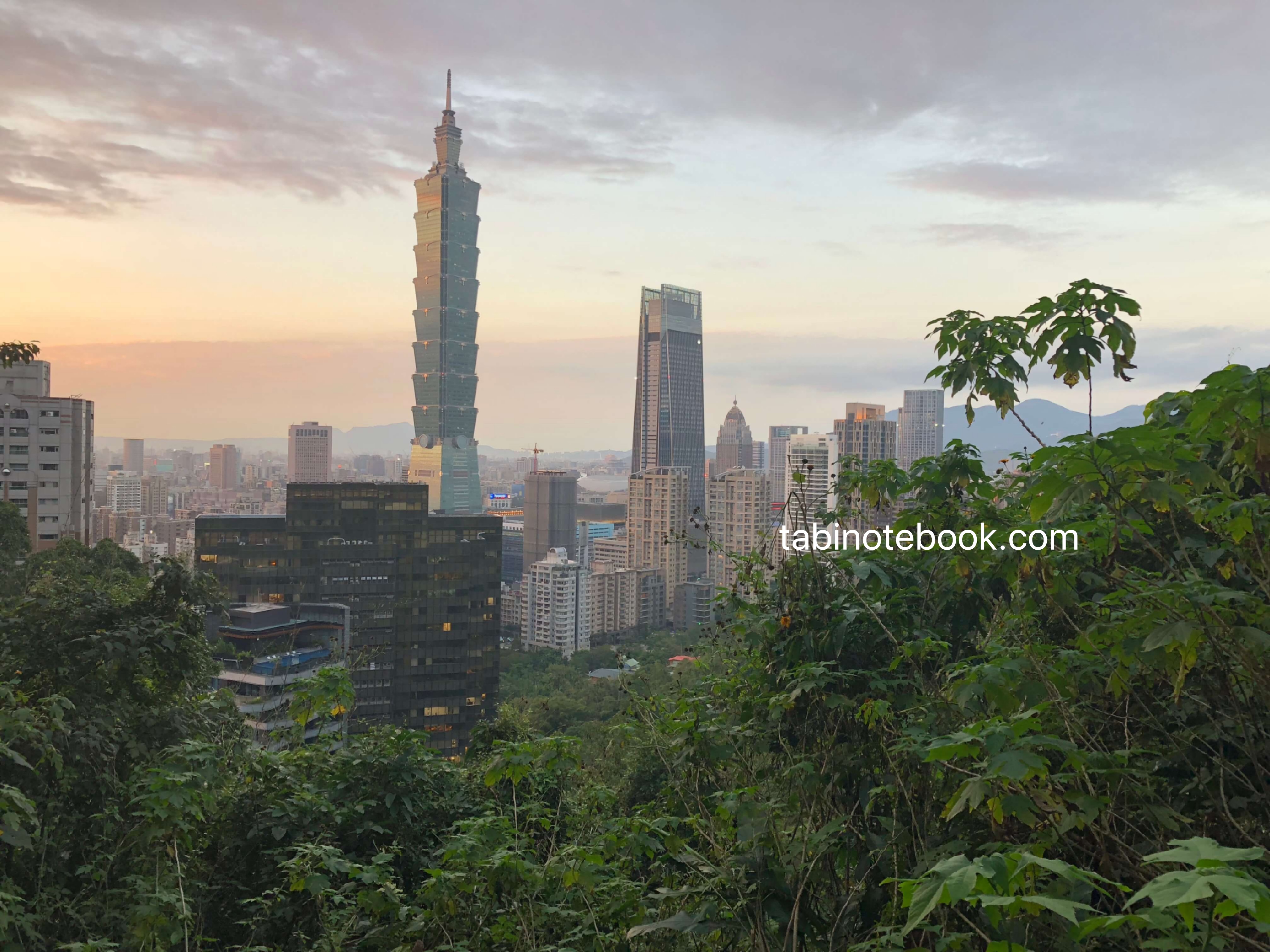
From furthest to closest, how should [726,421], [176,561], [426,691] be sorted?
[726,421] < [426,691] < [176,561]

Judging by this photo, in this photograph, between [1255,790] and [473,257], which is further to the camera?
[473,257]

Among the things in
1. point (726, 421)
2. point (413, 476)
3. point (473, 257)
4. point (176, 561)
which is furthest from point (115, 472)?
point (176, 561)

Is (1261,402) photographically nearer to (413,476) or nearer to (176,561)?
(176,561)

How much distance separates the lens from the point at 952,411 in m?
2.45

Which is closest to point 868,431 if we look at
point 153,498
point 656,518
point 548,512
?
point 656,518

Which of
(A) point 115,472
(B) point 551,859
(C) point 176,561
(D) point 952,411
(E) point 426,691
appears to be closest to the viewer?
(B) point 551,859

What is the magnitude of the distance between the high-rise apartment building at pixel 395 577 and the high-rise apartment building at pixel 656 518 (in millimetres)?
19444

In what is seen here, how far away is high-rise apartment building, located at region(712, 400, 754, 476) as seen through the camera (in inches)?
3019

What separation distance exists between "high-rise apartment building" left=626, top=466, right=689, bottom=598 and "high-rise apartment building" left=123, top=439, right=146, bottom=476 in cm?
4907

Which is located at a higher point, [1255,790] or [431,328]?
[431,328]

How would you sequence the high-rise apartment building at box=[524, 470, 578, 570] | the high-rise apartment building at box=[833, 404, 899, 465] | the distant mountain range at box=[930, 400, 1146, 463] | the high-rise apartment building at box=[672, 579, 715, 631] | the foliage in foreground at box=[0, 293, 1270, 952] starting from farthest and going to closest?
the high-rise apartment building at box=[524, 470, 578, 570] < the high-rise apartment building at box=[672, 579, 715, 631] < the high-rise apartment building at box=[833, 404, 899, 465] < the distant mountain range at box=[930, 400, 1146, 463] < the foliage in foreground at box=[0, 293, 1270, 952]

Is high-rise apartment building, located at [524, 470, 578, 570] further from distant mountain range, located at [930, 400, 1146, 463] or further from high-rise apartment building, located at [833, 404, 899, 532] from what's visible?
distant mountain range, located at [930, 400, 1146, 463]

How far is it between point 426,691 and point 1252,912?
26.5 meters

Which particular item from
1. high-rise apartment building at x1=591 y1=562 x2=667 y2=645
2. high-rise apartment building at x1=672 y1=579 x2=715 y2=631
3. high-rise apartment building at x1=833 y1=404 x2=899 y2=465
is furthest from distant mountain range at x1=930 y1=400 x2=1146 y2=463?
high-rise apartment building at x1=591 y1=562 x2=667 y2=645
